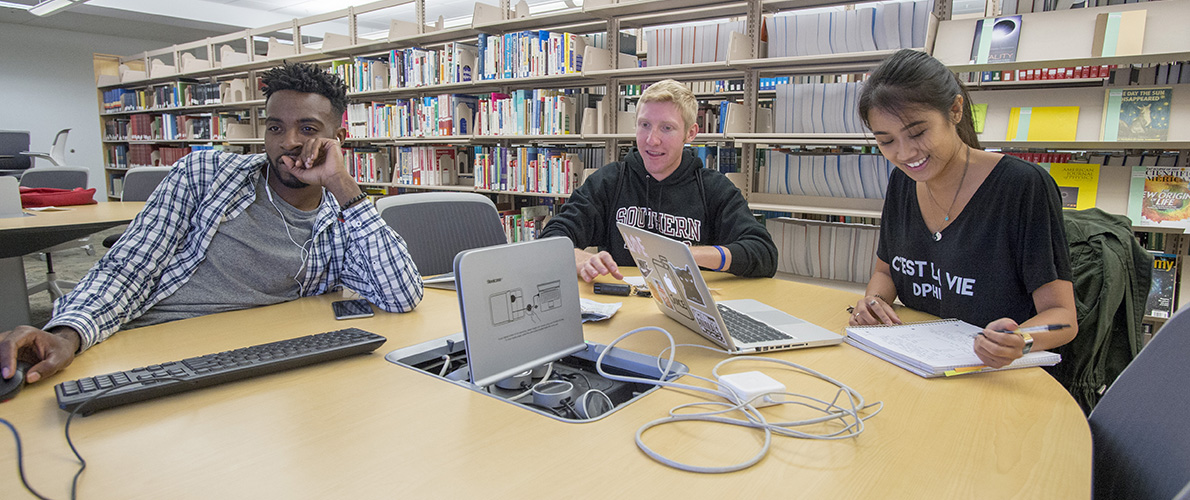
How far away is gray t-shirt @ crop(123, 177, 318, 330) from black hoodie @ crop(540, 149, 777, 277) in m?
0.71

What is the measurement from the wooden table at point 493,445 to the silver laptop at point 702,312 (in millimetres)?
96

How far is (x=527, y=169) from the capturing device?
409 centimetres

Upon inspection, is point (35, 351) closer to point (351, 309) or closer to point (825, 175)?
point (351, 309)

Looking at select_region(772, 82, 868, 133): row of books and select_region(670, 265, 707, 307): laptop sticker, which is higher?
select_region(772, 82, 868, 133): row of books

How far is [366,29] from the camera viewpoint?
9.41 metres

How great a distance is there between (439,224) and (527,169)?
6.93 ft

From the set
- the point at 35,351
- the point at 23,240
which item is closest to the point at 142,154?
the point at 23,240

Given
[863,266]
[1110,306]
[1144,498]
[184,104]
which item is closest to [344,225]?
[1144,498]

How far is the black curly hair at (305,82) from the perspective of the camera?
1.44 meters

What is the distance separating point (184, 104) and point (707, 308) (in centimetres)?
795

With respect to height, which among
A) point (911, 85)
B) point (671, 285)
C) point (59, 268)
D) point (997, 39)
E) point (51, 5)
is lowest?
point (59, 268)

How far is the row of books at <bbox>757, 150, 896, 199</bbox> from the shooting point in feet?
9.97

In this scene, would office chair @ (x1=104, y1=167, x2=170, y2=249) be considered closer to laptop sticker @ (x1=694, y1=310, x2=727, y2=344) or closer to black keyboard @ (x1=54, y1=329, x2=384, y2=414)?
black keyboard @ (x1=54, y1=329, x2=384, y2=414)

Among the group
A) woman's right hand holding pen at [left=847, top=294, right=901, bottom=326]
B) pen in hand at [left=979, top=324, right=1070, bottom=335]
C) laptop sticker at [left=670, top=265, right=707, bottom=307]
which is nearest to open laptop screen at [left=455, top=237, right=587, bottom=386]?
laptop sticker at [left=670, top=265, right=707, bottom=307]
